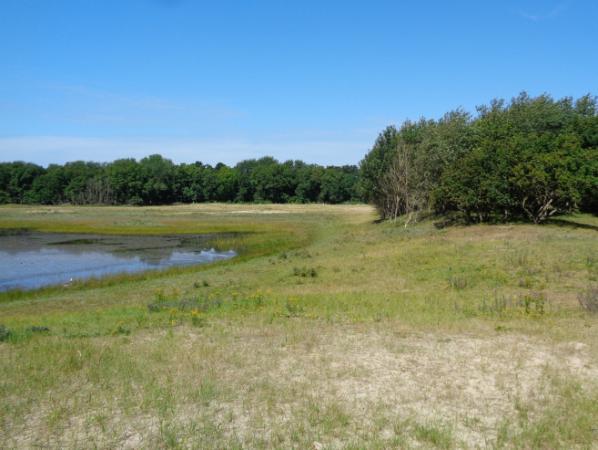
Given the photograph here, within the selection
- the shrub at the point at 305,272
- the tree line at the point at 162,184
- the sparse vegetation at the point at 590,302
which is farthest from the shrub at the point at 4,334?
the tree line at the point at 162,184

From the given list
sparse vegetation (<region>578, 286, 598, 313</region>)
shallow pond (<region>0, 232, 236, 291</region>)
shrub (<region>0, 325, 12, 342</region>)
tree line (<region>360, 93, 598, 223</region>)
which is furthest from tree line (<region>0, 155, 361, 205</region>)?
shrub (<region>0, 325, 12, 342</region>)

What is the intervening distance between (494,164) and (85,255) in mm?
31944

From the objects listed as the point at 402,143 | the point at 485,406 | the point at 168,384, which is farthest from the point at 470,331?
the point at 402,143

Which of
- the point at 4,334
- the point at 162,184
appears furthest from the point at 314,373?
the point at 162,184

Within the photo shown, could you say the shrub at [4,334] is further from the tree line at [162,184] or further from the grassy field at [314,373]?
the tree line at [162,184]

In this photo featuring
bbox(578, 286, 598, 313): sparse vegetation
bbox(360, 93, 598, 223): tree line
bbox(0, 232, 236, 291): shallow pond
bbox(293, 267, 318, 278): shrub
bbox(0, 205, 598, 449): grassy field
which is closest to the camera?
bbox(0, 205, 598, 449): grassy field

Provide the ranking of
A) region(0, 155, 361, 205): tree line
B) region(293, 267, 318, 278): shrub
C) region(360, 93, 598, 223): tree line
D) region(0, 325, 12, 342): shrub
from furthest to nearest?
region(0, 155, 361, 205): tree line → region(360, 93, 598, 223): tree line → region(293, 267, 318, 278): shrub → region(0, 325, 12, 342): shrub

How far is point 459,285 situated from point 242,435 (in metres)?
15.4

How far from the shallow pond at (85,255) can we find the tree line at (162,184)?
295ft

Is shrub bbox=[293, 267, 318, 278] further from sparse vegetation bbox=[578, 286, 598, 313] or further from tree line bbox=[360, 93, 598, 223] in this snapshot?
tree line bbox=[360, 93, 598, 223]

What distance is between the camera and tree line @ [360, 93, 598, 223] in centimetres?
3719

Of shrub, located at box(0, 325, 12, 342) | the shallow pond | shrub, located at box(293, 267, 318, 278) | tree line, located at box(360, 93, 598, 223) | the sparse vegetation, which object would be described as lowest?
the shallow pond

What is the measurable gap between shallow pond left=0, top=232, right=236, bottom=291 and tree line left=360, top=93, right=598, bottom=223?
65.5 feet

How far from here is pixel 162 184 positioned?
147250mm
